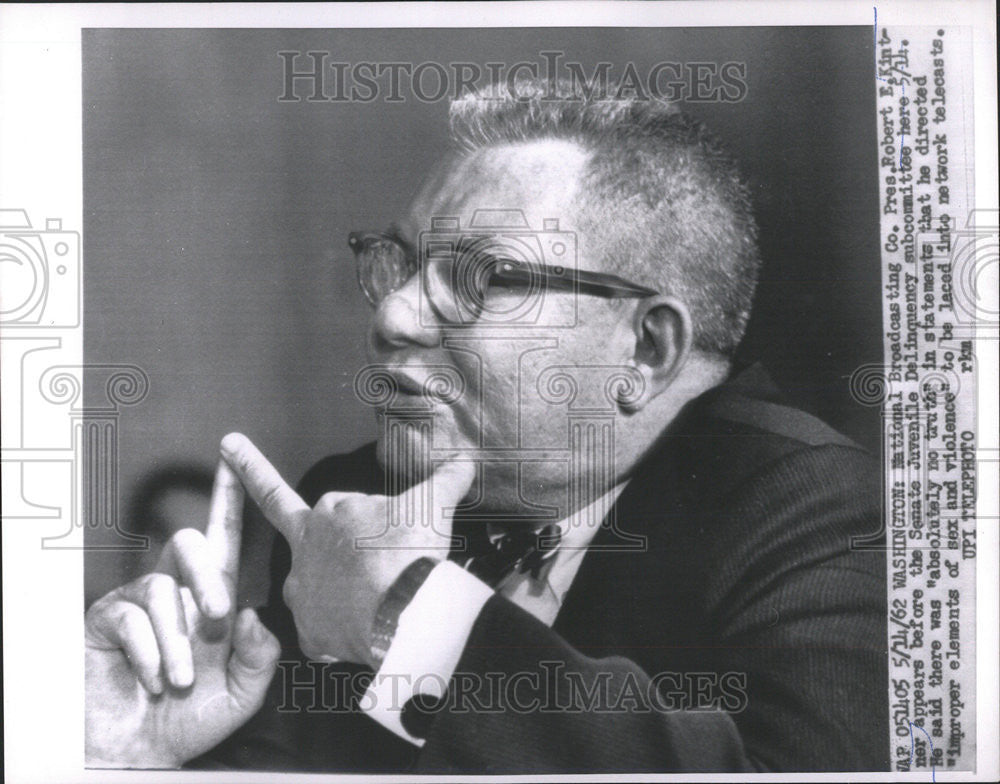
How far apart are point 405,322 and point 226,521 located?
43 cm

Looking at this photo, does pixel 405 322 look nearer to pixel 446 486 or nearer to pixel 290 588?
Answer: pixel 446 486

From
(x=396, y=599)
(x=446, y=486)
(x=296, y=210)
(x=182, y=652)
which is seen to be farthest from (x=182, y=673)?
(x=296, y=210)

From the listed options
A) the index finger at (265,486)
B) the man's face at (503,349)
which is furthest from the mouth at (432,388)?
the index finger at (265,486)

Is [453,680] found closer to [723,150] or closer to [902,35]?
[723,150]

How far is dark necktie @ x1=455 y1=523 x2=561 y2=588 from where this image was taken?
1.36 meters

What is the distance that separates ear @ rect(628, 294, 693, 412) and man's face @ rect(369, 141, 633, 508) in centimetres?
2

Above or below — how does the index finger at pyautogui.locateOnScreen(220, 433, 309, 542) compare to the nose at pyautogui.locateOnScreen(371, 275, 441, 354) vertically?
below

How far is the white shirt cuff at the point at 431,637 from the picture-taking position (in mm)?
1355

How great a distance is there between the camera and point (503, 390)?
1.37 m

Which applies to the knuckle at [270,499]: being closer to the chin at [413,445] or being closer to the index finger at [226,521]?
the index finger at [226,521]

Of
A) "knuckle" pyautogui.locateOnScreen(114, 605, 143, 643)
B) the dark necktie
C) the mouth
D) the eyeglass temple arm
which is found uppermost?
the eyeglass temple arm

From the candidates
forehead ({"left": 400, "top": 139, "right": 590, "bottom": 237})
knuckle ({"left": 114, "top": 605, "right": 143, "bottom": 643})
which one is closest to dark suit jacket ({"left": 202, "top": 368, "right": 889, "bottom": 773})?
knuckle ({"left": 114, "top": 605, "right": 143, "bottom": 643})

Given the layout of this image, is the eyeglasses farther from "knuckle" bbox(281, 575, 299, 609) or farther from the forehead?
"knuckle" bbox(281, 575, 299, 609)

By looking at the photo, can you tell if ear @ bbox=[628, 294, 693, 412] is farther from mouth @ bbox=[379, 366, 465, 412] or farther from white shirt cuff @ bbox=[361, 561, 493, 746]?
white shirt cuff @ bbox=[361, 561, 493, 746]
